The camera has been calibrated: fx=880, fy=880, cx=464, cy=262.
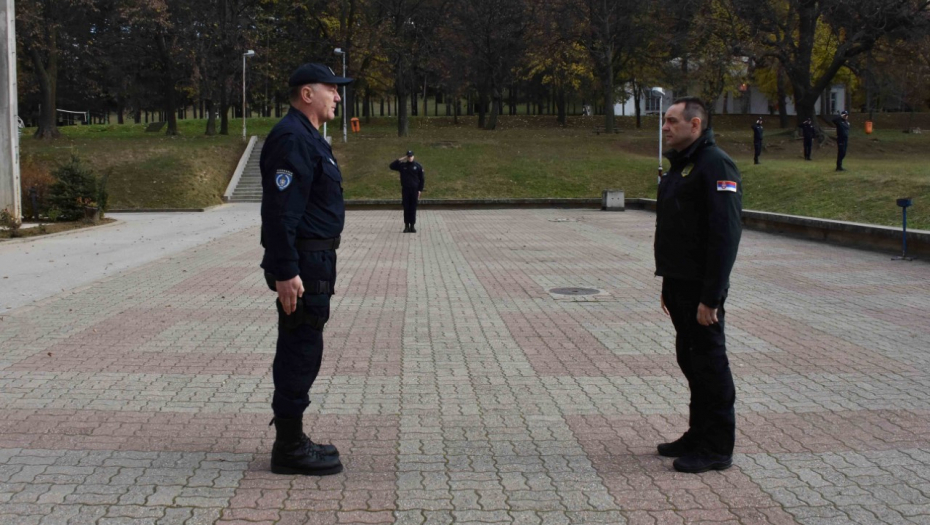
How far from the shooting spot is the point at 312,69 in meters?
4.54

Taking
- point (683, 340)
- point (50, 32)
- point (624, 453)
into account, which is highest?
point (50, 32)

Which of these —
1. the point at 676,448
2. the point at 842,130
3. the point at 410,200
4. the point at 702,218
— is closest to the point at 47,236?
the point at 410,200

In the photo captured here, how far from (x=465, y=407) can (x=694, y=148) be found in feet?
7.67

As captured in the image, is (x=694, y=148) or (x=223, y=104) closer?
(x=694, y=148)

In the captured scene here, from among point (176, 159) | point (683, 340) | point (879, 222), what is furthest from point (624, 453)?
point (176, 159)

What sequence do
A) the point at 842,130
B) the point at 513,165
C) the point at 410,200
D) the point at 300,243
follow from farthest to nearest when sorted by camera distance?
the point at 513,165, the point at 842,130, the point at 410,200, the point at 300,243

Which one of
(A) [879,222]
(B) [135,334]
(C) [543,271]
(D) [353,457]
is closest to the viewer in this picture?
(D) [353,457]

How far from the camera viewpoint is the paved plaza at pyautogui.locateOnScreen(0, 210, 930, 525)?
4.20 metres

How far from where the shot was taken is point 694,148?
15.5 ft

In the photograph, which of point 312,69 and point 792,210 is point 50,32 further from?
point 312,69

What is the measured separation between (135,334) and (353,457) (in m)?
4.38

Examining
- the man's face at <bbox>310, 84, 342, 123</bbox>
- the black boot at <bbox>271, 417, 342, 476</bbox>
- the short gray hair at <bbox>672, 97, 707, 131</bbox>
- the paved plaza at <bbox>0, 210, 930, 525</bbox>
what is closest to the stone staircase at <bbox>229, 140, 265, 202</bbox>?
the paved plaza at <bbox>0, 210, 930, 525</bbox>

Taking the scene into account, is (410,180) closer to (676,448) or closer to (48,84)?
(676,448)

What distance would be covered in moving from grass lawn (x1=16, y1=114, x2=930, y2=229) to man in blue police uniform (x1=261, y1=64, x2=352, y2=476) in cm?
2026
